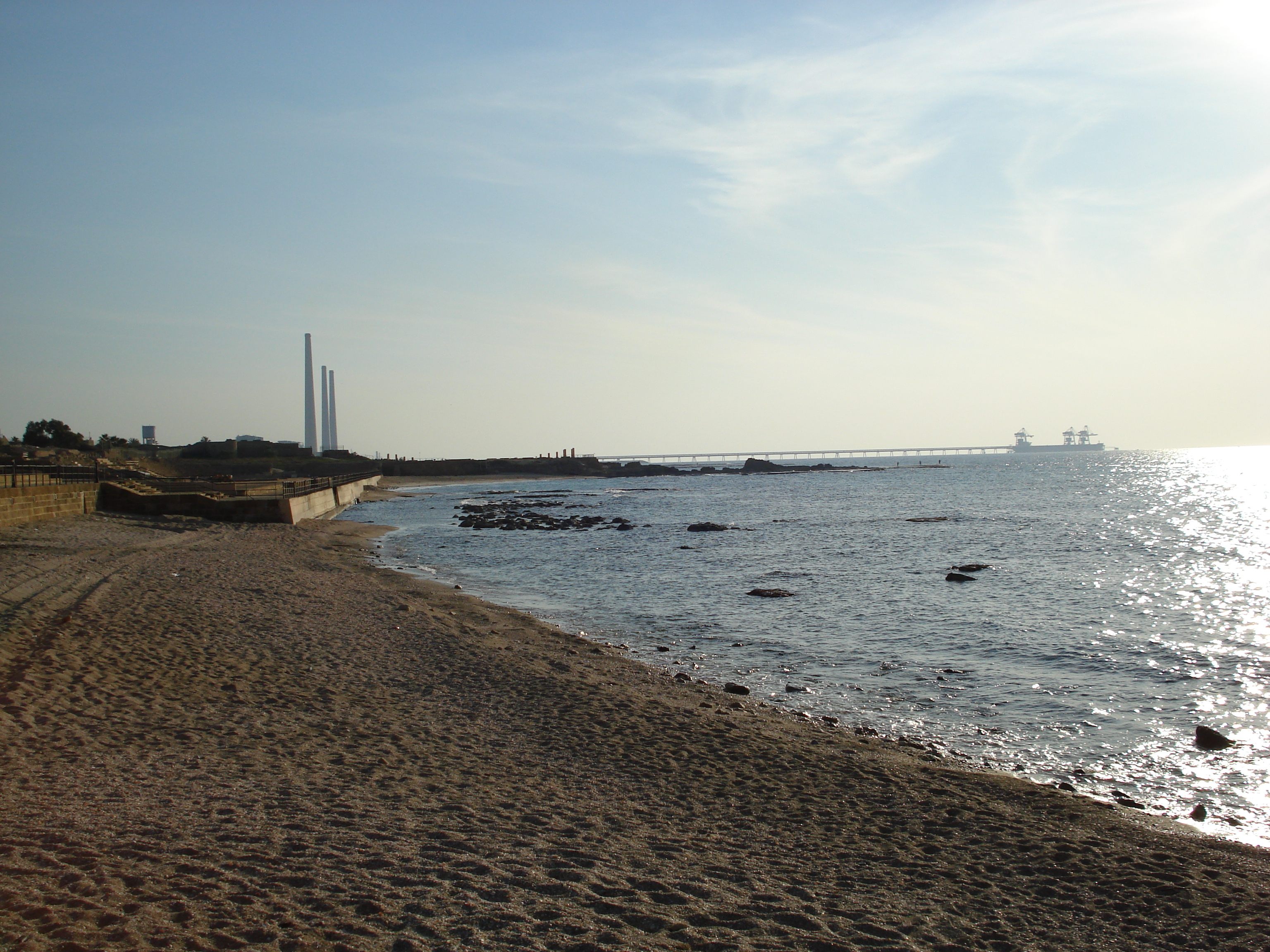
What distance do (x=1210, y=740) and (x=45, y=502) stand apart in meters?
33.4

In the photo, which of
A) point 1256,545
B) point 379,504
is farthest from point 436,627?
point 379,504

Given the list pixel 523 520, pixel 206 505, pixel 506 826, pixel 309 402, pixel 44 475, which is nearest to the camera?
pixel 506 826

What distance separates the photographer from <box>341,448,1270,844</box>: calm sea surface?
1066 cm

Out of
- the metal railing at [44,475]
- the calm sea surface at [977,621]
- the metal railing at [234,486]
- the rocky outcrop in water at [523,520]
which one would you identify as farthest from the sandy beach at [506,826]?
the rocky outcrop in water at [523,520]

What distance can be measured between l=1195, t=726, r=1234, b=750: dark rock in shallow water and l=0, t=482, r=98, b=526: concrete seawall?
30.1m

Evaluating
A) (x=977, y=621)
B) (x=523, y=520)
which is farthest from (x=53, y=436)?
(x=977, y=621)

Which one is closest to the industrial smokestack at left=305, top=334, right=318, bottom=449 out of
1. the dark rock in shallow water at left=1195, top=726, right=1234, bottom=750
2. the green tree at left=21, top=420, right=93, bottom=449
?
the green tree at left=21, top=420, right=93, bottom=449

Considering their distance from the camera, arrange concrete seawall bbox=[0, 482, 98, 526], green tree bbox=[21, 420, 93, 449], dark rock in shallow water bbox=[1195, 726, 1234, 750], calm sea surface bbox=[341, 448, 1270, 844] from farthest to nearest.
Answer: green tree bbox=[21, 420, 93, 449] < concrete seawall bbox=[0, 482, 98, 526] < calm sea surface bbox=[341, 448, 1270, 844] < dark rock in shallow water bbox=[1195, 726, 1234, 750]

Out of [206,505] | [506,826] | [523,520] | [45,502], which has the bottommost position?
[523,520]

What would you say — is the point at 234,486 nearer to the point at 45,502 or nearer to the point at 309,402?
the point at 45,502

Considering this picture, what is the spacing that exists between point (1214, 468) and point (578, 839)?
671ft

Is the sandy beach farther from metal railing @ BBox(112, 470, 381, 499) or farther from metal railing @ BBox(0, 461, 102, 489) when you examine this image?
metal railing @ BBox(112, 470, 381, 499)

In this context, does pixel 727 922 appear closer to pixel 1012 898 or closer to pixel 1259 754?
pixel 1012 898

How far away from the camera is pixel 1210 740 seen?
35.0 ft
